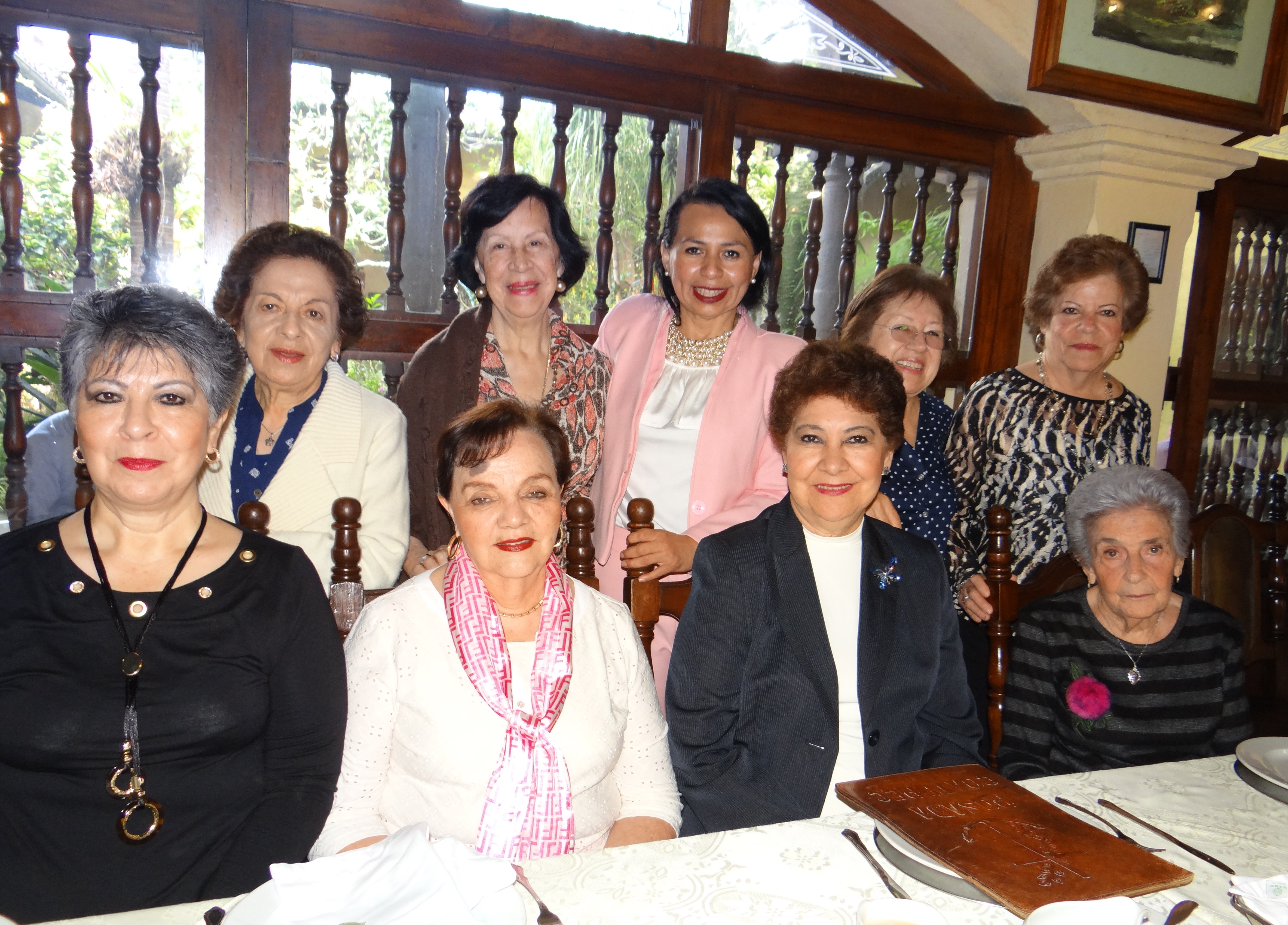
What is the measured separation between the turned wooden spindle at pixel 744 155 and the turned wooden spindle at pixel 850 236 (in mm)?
396

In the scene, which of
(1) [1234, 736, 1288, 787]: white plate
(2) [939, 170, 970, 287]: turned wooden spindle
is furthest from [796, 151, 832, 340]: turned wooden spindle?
(1) [1234, 736, 1288, 787]: white plate

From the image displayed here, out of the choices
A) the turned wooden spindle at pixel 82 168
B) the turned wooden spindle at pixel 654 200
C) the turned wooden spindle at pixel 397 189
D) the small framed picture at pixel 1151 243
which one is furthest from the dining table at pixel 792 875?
the small framed picture at pixel 1151 243

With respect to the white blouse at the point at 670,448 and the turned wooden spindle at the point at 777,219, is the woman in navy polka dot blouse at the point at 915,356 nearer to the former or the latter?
the white blouse at the point at 670,448

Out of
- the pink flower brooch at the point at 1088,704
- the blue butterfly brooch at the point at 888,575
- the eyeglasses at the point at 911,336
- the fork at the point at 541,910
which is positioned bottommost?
the pink flower brooch at the point at 1088,704

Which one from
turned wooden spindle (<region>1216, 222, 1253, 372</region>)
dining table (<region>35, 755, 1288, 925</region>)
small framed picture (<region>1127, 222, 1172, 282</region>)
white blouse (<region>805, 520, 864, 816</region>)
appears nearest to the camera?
dining table (<region>35, 755, 1288, 925</region>)

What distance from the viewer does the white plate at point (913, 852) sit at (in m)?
1.12

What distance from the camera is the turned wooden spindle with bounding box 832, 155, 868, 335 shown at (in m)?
3.20

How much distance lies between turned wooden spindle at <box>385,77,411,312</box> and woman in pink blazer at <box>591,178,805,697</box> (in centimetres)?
77

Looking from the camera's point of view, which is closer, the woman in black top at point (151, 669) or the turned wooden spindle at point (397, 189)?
the woman in black top at point (151, 669)

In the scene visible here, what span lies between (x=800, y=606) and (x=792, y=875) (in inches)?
24.9

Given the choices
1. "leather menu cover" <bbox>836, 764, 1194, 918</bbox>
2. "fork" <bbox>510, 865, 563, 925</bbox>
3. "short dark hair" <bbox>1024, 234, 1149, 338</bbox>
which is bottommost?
"fork" <bbox>510, 865, 563, 925</bbox>

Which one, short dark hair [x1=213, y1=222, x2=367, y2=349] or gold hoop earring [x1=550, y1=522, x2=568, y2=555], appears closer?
short dark hair [x1=213, y1=222, x2=367, y2=349]

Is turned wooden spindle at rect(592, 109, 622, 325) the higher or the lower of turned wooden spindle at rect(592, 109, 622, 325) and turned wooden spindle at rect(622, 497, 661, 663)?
the higher

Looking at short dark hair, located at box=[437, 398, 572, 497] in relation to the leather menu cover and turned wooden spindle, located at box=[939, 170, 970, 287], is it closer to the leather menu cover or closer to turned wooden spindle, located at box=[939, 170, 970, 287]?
the leather menu cover
